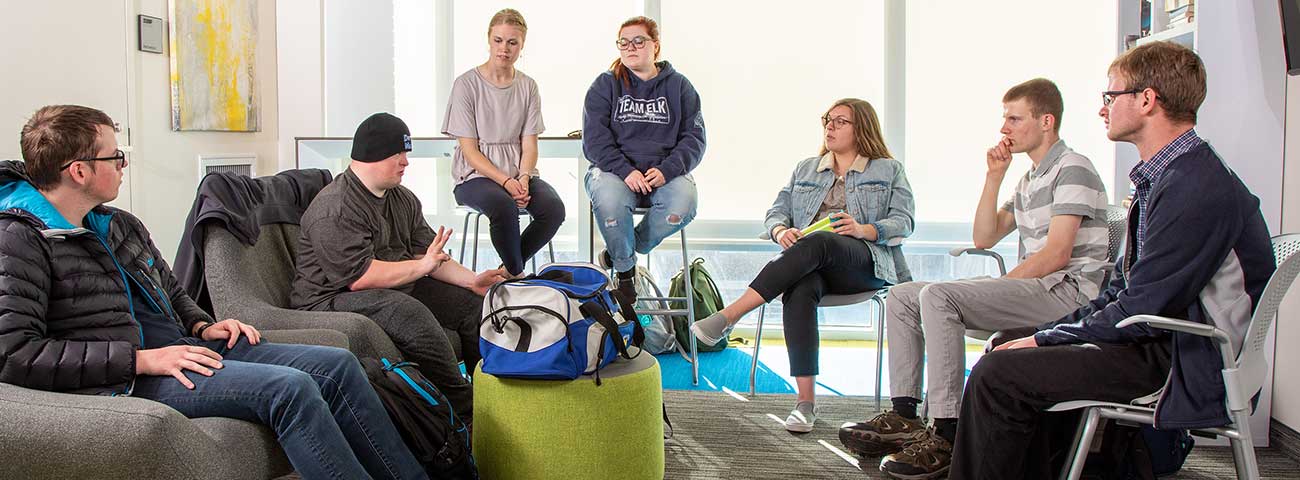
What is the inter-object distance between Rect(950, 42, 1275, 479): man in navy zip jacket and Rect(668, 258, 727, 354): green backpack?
8.45 feet

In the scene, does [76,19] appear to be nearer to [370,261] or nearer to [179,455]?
[370,261]

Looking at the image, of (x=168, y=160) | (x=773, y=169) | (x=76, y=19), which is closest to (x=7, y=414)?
(x=76, y=19)

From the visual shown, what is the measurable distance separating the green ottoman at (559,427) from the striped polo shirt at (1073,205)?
57.7 inches

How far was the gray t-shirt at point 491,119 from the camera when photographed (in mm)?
4646

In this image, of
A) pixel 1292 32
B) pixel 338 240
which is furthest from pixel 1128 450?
pixel 338 240

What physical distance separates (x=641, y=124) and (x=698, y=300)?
1.07 metres

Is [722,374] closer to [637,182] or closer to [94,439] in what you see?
[637,182]

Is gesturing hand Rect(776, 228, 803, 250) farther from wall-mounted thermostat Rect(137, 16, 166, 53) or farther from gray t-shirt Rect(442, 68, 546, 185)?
wall-mounted thermostat Rect(137, 16, 166, 53)

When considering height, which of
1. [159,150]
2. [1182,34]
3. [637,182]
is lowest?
[637,182]

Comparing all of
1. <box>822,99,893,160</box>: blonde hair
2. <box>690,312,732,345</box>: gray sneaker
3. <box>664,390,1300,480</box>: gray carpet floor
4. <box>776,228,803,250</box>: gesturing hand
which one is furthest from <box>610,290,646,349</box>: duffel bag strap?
<box>822,99,893,160</box>: blonde hair

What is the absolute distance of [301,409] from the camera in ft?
7.79

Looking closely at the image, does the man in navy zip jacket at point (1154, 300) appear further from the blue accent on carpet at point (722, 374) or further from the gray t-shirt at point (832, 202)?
the blue accent on carpet at point (722, 374)

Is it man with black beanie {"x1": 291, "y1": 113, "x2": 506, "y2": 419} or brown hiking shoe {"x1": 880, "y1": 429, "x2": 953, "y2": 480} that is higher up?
man with black beanie {"x1": 291, "y1": 113, "x2": 506, "y2": 419}

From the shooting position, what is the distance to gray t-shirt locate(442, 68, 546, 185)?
465cm
